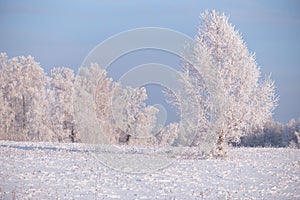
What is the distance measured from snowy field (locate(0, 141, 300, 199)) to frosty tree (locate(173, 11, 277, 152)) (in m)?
2.08

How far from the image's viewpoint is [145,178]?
70.3ft

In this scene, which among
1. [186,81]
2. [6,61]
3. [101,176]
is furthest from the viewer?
[6,61]

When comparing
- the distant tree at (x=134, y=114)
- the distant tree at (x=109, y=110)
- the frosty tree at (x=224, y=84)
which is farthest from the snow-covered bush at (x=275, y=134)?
the frosty tree at (x=224, y=84)

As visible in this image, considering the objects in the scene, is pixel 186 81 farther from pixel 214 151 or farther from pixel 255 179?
pixel 255 179

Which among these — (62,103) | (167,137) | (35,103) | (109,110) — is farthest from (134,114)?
(35,103)

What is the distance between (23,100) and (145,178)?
4296 centimetres

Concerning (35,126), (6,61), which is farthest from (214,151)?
(6,61)

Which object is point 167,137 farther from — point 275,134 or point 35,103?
point 275,134

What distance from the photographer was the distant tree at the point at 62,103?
2309 inches

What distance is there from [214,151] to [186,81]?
4559mm

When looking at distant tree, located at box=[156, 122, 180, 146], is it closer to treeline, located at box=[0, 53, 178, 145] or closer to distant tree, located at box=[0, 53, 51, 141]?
treeline, located at box=[0, 53, 178, 145]

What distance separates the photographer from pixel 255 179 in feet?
71.5

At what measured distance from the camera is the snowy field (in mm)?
17781

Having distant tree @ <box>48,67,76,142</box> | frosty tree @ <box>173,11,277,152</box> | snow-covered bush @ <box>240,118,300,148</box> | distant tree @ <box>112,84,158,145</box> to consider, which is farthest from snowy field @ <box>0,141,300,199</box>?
snow-covered bush @ <box>240,118,300,148</box>
